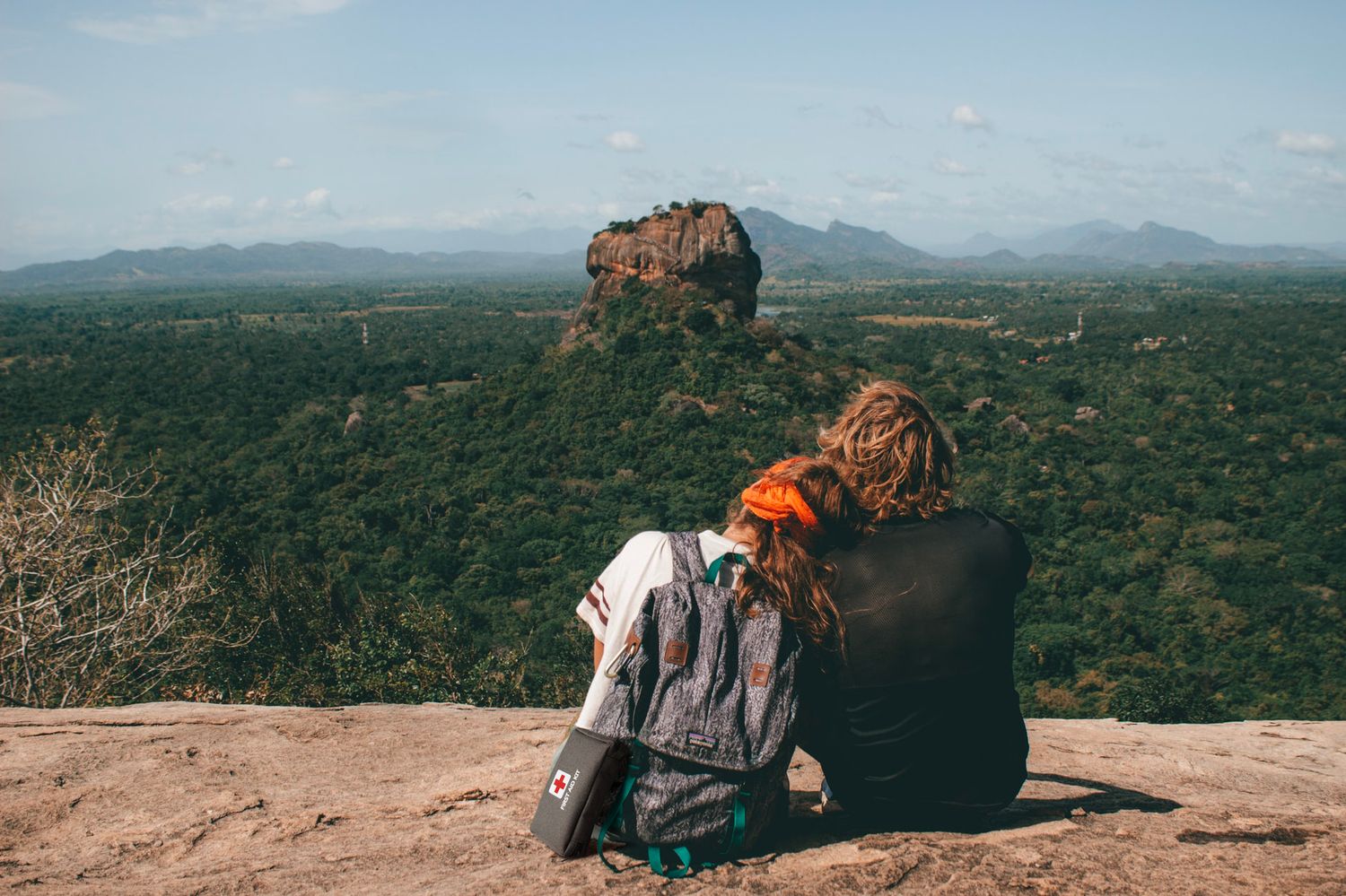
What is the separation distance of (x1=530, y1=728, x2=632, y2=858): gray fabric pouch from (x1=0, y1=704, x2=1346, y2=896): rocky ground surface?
0.48 ft

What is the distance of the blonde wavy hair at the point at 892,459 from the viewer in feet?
10.8

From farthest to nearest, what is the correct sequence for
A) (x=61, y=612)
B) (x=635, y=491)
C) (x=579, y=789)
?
(x=635, y=491) → (x=61, y=612) → (x=579, y=789)

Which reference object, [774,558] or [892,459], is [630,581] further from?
[892,459]

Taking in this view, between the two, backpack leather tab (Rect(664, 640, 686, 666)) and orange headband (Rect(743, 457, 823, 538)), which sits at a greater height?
orange headband (Rect(743, 457, 823, 538))

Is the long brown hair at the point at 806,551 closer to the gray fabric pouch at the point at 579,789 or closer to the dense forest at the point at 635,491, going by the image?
the gray fabric pouch at the point at 579,789

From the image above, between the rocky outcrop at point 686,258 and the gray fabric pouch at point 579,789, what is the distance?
3118 cm

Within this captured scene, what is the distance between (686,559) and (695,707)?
53cm

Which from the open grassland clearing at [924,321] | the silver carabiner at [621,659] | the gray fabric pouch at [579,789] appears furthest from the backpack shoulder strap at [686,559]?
the open grassland clearing at [924,321]

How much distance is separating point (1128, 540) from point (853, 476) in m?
26.8

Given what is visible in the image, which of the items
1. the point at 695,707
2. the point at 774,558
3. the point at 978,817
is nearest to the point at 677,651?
the point at 695,707

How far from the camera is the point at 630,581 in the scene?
10.5 ft

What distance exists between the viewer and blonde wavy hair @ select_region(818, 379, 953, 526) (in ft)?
10.8

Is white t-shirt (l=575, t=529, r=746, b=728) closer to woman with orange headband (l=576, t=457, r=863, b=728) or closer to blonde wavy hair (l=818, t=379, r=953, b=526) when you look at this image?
woman with orange headband (l=576, t=457, r=863, b=728)

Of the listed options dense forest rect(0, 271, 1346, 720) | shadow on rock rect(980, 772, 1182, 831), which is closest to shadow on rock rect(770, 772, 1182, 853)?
shadow on rock rect(980, 772, 1182, 831)
